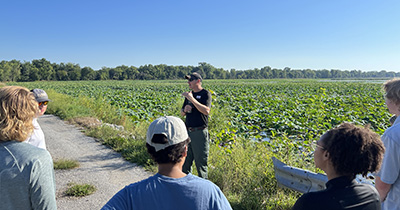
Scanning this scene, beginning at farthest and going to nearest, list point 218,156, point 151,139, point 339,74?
point 339,74
point 218,156
point 151,139

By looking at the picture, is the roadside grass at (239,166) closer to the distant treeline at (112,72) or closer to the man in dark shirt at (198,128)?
the man in dark shirt at (198,128)

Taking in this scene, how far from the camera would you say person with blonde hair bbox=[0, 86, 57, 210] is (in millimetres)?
1672

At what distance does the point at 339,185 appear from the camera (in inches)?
62.6

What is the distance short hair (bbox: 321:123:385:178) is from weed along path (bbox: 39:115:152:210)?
355cm

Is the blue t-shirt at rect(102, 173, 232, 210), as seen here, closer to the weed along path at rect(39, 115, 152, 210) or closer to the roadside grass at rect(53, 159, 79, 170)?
the weed along path at rect(39, 115, 152, 210)

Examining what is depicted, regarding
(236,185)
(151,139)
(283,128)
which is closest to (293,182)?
(236,185)

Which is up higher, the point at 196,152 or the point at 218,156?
the point at 196,152

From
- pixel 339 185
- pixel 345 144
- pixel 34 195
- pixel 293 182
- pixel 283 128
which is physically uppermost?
pixel 345 144

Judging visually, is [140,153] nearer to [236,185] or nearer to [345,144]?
[236,185]

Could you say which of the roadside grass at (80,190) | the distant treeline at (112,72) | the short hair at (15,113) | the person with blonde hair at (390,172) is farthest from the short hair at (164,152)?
the distant treeline at (112,72)

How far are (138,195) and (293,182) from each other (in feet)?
8.83

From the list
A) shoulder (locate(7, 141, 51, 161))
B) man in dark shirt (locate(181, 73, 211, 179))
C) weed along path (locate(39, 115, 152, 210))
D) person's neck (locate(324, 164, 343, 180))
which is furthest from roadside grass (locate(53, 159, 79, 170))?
person's neck (locate(324, 164, 343, 180))

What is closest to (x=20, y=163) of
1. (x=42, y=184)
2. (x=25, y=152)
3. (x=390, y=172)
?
(x=25, y=152)

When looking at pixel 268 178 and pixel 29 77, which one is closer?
pixel 268 178
